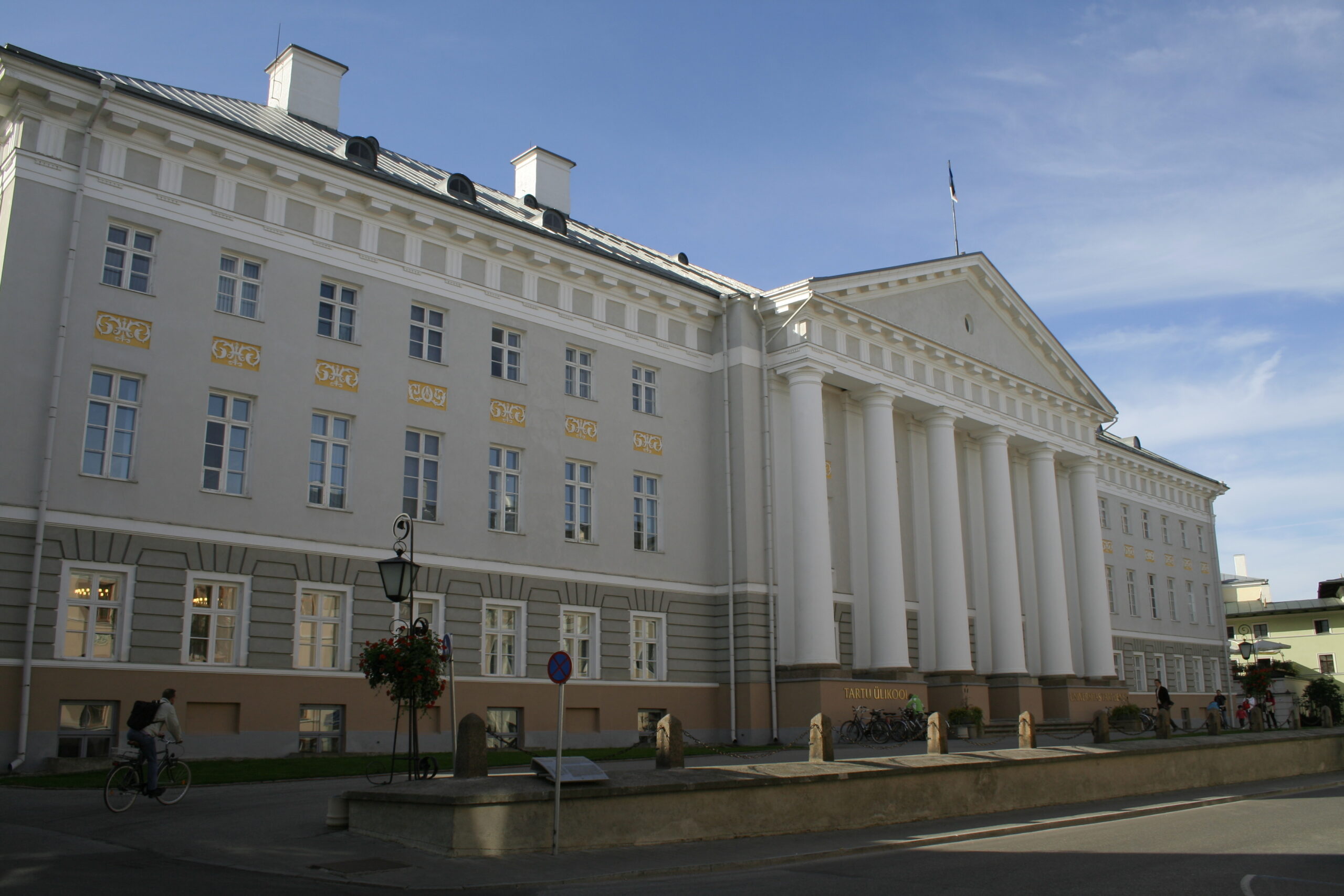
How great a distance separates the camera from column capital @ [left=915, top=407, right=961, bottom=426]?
126ft

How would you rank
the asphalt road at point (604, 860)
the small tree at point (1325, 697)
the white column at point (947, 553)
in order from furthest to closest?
the small tree at point (1325, 697) < the white column at point (947, 553) < the asphalt road at point (604, 860)

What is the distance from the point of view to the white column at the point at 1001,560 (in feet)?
130

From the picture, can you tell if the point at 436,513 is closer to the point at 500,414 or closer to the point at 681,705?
the point at 500,414

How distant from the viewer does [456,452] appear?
1098 inches

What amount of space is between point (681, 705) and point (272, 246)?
15851 millimetres

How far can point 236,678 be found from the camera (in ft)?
75.1

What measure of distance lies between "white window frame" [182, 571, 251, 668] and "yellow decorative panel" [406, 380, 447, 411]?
5.96 metres

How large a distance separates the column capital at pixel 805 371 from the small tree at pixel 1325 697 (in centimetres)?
3099

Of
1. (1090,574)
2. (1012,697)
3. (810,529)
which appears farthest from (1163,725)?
(1090,574)

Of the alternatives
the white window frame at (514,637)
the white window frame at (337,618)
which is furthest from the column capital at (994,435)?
the white window frame at (337,618)

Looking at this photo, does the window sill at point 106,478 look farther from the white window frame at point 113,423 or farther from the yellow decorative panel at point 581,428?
the yellow decorative panel at point 581,428

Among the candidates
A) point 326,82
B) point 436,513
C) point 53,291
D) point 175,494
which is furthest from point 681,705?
point 326,82

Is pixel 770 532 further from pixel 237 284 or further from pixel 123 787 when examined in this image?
pixel 123 787

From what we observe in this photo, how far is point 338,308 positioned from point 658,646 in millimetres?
12376
